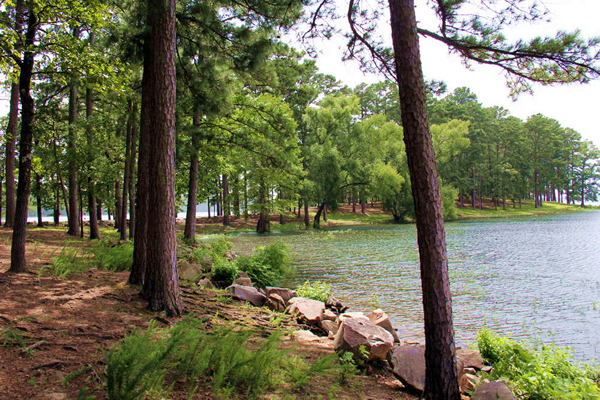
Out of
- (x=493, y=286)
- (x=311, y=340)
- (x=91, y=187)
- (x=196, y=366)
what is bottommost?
(x=493, y=286)

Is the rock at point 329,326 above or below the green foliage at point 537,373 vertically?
below

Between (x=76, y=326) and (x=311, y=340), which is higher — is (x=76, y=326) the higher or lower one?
the higher one

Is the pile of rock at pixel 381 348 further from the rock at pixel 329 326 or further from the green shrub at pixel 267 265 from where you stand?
the green shrub at pixel 267 265

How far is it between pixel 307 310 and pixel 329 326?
1.96ft

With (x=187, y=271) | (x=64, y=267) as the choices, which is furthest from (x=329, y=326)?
(x=64, y=267)

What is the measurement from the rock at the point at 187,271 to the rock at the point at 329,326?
3654 millimetres

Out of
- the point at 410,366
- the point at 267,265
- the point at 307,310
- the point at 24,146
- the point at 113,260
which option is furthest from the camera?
the point at 267,265

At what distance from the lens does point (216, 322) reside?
5.24 meters

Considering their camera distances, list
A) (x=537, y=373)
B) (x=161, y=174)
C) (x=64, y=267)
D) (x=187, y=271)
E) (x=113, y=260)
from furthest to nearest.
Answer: (x=187, y=271), (x=113, y=260), (x=64, y=267), (x=161, y=174), (x=537, y=373)

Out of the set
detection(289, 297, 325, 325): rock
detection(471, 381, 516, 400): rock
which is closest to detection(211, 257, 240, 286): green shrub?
detection(289, 297, 325, 325): rock

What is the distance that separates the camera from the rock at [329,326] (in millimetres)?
5986

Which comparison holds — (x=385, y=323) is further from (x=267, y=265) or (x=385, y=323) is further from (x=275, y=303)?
(x=267, y=265)

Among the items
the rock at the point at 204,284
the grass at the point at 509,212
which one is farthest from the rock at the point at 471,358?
the grass at the point at 509,212

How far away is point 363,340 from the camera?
4.66 meters
